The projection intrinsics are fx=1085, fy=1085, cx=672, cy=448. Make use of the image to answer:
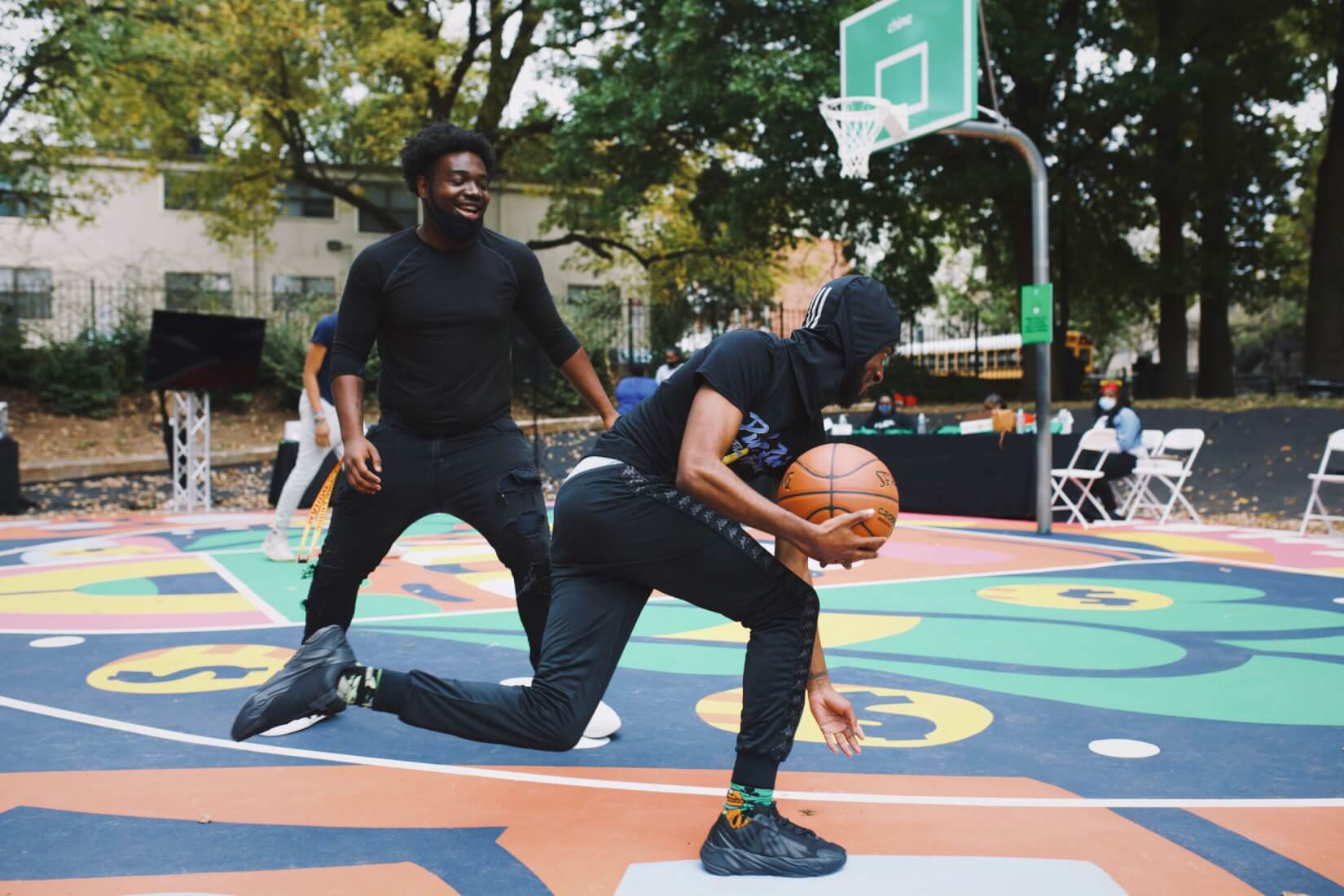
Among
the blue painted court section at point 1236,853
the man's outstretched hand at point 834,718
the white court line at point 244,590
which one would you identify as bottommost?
the white court line at point 244,590

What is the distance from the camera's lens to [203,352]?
14.3 metres

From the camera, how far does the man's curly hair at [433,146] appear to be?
3.89 metres

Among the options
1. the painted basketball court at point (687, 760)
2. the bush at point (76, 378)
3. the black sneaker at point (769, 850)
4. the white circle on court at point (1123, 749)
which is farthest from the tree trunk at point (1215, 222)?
the black sneaker at point (769, 850)

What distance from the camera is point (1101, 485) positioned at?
13492mm

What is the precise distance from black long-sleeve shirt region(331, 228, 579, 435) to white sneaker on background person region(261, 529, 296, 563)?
19.2ft

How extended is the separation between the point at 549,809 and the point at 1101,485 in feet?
37.8

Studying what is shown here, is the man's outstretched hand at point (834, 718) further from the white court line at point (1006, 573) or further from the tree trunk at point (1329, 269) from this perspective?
the tree trunk at point (1329, 269)

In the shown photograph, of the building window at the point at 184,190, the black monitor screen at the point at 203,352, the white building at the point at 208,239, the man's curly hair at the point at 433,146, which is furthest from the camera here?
the white building at the point at 208,239

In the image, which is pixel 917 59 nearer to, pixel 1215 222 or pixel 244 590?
pixel 244 590

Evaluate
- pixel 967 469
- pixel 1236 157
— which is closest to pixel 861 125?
pixel 967 469

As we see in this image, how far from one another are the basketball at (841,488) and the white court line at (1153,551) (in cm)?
639

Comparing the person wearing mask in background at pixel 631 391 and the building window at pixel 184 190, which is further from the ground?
the building window at pixel 184 190

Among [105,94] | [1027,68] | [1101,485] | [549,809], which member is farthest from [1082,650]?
[105,94]

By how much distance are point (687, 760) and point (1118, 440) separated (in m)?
10.5
